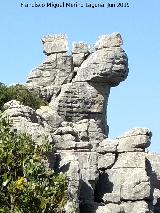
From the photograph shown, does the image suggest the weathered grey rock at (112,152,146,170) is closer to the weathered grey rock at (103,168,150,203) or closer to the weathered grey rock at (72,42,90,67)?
the weathered grey rock at (103,168,150,203)

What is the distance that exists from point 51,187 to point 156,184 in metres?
28.1

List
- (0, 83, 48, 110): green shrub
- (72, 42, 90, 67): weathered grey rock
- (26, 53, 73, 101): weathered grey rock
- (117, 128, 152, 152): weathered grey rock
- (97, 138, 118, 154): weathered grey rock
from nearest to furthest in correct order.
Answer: (117, 128, 152, 152): weathered grey rock < (97, 138, 118, 154): weathered grey rock < (0, 83, 48, 110): green shrub < (26, 53, 73, 101): weathered grey rock < (72, 42, 90, 67): weathered grey rock

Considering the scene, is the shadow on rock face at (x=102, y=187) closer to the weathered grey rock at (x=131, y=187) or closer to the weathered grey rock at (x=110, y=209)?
the weathered grey rock at (x=131, y=187)

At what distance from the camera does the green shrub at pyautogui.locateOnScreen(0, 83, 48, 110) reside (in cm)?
5773

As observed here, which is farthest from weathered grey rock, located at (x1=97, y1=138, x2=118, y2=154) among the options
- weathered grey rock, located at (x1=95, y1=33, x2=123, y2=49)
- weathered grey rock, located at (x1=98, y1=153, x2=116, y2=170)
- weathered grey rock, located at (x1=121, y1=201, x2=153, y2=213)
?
weathered grey rock, located at (x1=95, y1=33, x2=123, y2=49)

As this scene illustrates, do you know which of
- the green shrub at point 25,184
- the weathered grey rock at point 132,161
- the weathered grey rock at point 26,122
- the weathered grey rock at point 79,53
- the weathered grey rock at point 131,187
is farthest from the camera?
the weathered grey rock at point 79,53

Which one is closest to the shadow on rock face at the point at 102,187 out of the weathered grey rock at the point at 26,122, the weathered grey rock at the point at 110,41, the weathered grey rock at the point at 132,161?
the weathered grey rock at the point at 132,161

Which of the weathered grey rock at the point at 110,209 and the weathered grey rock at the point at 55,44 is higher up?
the weathered grey rock at the point at 55,44

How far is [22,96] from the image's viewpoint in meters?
58.1

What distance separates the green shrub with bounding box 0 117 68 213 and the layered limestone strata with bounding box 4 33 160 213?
4260mm

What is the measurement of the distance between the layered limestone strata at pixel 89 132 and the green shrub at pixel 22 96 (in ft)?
4.90

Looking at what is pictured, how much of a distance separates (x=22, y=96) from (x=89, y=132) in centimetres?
1051

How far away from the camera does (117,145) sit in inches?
1818

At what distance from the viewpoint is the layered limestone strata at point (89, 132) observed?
4025 centimetres
